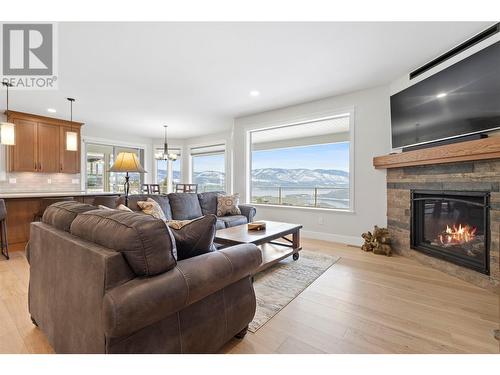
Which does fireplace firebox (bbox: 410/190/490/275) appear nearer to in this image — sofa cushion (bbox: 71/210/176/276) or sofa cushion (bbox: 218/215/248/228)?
sofa cushion (bbox: 218/215/248/228)

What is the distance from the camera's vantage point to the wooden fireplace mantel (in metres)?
2.23

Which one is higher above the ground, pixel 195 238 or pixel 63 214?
pixel 63 214

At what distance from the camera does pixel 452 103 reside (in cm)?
264

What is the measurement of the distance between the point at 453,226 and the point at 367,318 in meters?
1.86

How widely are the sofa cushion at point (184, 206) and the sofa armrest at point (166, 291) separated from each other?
2556 millimetres

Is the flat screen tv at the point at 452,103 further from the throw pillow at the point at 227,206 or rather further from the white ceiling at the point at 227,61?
the throw pillow at the point at 227,206

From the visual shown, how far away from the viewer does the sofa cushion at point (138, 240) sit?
3.49ft

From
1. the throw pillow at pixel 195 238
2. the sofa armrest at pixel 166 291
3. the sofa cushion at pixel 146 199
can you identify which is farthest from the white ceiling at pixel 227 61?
the sofa armrest at pixel 166 291

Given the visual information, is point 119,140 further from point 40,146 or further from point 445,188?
point 445,188

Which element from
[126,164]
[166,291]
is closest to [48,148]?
[126,164]

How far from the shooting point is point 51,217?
163 cm

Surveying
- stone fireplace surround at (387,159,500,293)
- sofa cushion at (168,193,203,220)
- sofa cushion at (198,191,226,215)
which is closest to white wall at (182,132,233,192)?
sofa cushion at (198,191,226,215)
